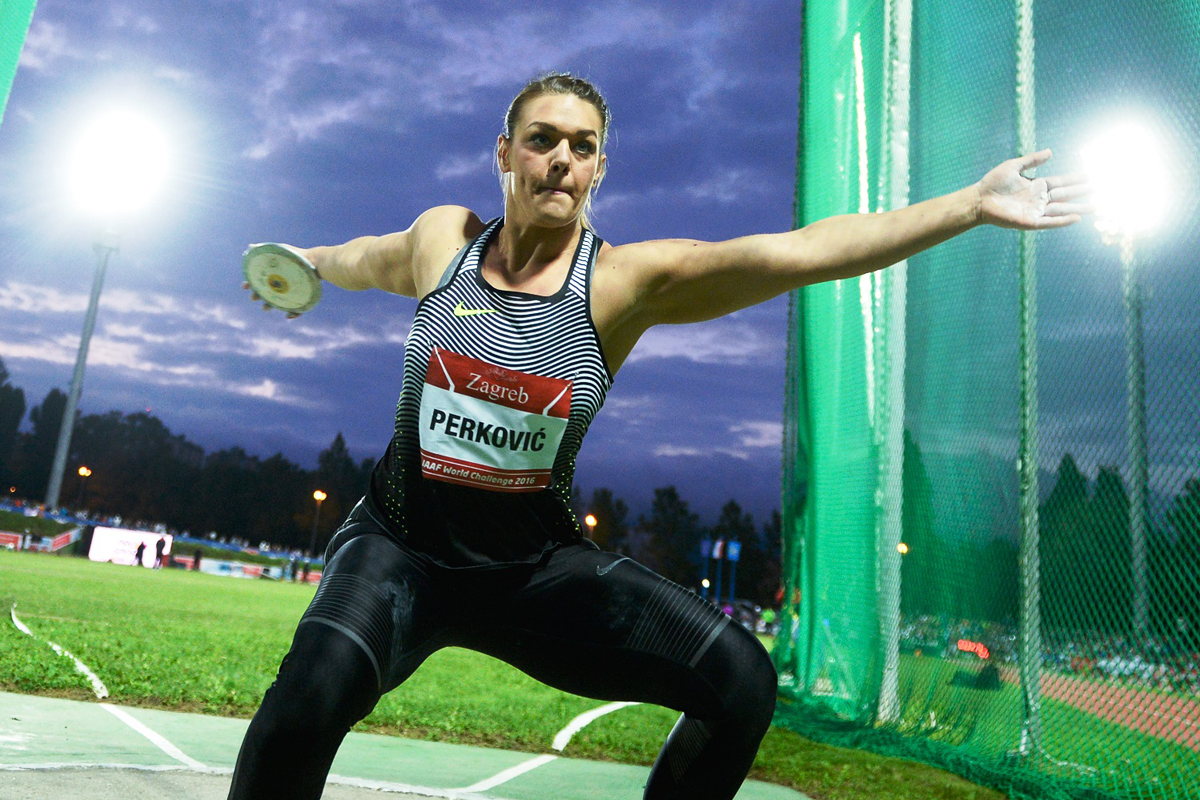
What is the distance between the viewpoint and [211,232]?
10944 centimetres

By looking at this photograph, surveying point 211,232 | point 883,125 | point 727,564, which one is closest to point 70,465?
point 211,232

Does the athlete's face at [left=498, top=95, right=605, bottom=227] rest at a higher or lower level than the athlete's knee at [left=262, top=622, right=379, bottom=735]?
higher

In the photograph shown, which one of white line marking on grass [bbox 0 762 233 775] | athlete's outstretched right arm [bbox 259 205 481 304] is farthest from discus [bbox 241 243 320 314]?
white line marking on grass [bbox 0 762 233 775]

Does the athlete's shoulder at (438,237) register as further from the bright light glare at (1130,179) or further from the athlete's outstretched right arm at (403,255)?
the bright light glare at (1130,179)

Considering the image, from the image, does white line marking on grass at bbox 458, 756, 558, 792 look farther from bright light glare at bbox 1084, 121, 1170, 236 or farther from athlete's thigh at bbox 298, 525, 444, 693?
bright light glare at bbox 1084, 121, 1170, 236

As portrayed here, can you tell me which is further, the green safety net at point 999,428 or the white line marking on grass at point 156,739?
the green safety net at point 999,428

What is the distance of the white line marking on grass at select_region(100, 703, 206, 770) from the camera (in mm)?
3902

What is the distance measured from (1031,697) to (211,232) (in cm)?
11660

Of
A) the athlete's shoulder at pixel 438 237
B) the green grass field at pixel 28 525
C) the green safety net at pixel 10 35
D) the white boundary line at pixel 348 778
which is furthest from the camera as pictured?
the green grass field at pixel 28 525

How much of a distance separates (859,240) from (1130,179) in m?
3.07

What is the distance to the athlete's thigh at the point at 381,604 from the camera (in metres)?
2.02

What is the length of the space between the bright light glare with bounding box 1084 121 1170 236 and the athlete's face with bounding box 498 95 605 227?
296 cm

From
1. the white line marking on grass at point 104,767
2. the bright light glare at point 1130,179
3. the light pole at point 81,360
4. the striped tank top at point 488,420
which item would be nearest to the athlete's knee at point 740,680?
the striped tank top at point 488,420

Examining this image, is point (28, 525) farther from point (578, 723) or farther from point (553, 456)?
point (553, 456)
